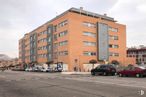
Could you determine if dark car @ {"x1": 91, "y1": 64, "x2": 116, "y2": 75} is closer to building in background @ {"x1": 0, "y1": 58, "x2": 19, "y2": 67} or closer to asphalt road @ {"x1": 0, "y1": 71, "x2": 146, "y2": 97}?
asphalt road @ {"x1": 0, "y1": 71, "x2": 146, "y2": 97}

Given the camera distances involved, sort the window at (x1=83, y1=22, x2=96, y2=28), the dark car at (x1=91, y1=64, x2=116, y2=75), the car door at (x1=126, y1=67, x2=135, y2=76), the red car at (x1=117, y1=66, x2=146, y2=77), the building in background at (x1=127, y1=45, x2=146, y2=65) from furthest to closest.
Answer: the building in background at (x1=127, y1=45, x2=146, y2=65) < the window at (x1=83, y1=22, x2=96, y2=28) < the dark car at (x1=91, y1=64, x2=116, y2=75) < the car door at (x1=126, y1=67, x2=135, y2=76) < the red car at (x1=117, y1=66, x2=146, y2=77)

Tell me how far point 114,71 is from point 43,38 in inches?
2277

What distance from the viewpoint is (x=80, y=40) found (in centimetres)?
7094

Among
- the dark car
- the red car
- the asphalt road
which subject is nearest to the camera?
the asphalt road

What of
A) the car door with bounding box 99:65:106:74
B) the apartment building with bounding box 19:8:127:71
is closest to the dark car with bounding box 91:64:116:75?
the car door with bounding box 99:65:106:74

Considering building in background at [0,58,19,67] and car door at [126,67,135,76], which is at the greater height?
car door at [126,67,135,76]

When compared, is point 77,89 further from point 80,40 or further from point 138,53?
point 138,53

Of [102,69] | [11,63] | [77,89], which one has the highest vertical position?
[102,69]

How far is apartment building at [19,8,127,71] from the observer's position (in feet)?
228

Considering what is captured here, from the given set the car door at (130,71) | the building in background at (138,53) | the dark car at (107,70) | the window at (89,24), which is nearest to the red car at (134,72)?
the car door at (130,71)

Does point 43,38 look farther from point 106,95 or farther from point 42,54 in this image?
point 106,95

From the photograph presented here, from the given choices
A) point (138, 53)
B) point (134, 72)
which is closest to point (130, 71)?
point (134, 72)

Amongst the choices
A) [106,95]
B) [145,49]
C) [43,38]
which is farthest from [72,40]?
[145,49]

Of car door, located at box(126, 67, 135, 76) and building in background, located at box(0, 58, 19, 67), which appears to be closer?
car door, located at box(126, 67, 135, 76)
